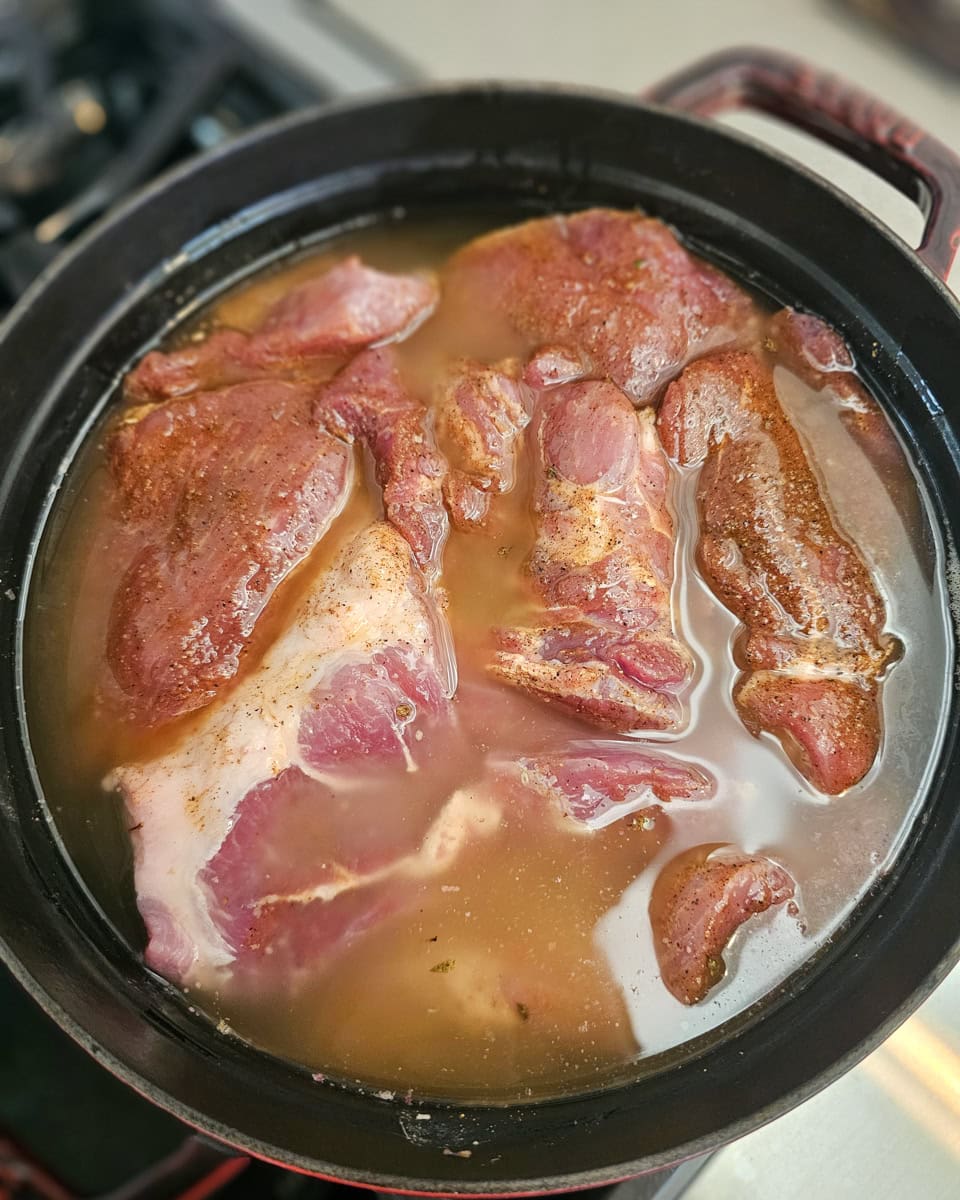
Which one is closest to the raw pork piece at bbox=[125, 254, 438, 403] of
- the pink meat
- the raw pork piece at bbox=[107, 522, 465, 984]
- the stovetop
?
the raw pork piece at bbox=[107, 522, 465, 984]

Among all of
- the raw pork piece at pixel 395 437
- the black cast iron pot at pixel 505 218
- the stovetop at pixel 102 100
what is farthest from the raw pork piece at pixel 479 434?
the stovetop at pixel 102 100

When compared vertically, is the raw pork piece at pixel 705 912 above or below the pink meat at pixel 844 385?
below

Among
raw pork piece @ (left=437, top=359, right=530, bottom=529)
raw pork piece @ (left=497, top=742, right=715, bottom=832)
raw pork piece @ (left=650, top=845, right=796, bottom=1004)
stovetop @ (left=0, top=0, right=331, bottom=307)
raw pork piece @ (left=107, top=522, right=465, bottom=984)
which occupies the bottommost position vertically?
raw pork piece @ (left=650, top=845, right=796, bottom=1004)

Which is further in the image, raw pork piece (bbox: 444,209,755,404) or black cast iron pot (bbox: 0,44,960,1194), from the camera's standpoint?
raw pork piece (bbox: 444,209,755,404)

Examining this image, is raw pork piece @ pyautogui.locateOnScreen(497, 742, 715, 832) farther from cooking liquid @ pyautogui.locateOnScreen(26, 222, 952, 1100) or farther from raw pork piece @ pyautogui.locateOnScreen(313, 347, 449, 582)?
raw pork piece @ pyautogui.locateOnScreen(313, 347, 449, 582)

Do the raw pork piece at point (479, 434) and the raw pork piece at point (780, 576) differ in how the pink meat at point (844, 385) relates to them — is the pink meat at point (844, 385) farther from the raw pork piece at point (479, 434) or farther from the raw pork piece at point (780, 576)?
the raw pork piece at point (479, 434)

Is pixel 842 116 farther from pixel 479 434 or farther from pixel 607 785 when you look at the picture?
pixel 607 785

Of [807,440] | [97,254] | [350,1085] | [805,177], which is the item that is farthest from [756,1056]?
[97,254]

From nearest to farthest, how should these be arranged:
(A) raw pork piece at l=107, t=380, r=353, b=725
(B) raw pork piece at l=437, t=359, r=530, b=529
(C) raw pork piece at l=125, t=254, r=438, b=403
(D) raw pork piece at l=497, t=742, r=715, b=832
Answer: (D) raw pork piece at l=497, t=742, r=715, b=832
(A) raw pork piece at l=107, t=380, r=353, b=725
(B) raw pork piece at l=437, t=359, r=530, b=529
(C) raw pork piece at l=125, t=254, r=438, b=403
